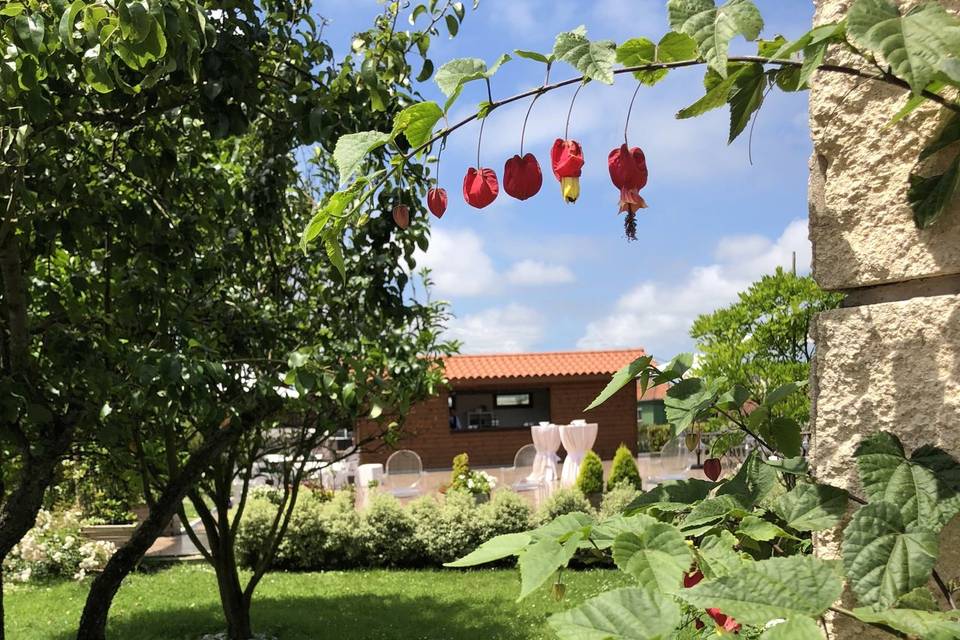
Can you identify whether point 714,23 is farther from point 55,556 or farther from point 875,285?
point 55,556

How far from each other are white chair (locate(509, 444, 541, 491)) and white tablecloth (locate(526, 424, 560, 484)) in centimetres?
11

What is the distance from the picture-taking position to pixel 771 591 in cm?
76

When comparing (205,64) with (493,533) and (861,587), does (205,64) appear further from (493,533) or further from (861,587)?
(493,533)

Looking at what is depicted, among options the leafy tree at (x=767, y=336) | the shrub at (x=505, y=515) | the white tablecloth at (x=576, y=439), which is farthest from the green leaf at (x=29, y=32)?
the white tablecloth at (x=576, y=439)

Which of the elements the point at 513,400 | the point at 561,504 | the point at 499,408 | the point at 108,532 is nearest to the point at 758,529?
the point at 561,504

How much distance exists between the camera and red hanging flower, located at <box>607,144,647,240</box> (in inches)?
46.0

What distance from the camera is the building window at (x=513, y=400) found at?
910 inches

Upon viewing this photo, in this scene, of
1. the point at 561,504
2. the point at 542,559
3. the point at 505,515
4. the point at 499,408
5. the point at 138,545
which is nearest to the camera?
the point at 542,559

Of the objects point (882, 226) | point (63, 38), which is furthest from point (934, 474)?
point (63, 38)

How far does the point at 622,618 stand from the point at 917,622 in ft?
0.97

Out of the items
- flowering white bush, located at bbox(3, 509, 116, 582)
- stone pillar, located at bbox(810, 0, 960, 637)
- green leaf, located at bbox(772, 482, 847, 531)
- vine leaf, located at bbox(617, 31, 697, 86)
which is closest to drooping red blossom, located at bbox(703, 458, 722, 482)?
stone pillar, located at bbox(810, 0, 960, 637)

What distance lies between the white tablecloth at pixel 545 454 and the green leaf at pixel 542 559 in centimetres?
1354

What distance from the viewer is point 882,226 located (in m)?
1.08

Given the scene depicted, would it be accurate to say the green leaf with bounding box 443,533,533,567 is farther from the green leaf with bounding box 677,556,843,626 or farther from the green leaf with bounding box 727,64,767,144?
the green leaf with bounding box 727,64,767,144
